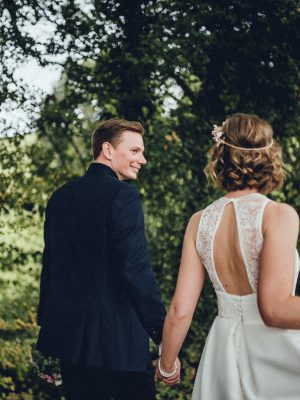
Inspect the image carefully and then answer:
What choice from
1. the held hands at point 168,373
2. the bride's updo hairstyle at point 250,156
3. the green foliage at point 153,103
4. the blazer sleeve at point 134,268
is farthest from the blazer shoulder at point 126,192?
the green foliage at point 153,103

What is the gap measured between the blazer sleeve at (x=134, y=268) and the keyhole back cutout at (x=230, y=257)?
1.82 ft

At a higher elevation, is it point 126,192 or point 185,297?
point 126,192

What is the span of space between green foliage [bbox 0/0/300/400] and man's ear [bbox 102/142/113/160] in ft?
6.32

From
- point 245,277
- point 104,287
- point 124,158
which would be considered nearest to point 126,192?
point 124,158

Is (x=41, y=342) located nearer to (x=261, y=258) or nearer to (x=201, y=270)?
(x=201, y=270)

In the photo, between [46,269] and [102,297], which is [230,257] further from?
[46,269]

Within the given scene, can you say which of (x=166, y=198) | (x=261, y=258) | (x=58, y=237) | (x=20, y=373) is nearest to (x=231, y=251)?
(x=261, y=258)

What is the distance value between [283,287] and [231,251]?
0.33 metres

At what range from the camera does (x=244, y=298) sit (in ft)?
10.1

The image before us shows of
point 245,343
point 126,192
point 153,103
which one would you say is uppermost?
point 153,103

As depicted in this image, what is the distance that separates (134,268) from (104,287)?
0.19 m

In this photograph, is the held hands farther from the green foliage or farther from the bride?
the green foliage

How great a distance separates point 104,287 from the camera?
355cm

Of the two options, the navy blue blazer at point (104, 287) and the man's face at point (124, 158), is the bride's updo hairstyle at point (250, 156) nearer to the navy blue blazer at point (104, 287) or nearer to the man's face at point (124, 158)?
the navy blue blazer at point (104, 287)
